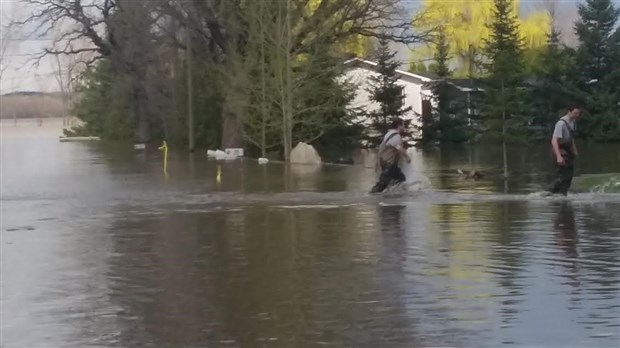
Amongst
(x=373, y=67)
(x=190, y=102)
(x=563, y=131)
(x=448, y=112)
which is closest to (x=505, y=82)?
(x=448, y=112)

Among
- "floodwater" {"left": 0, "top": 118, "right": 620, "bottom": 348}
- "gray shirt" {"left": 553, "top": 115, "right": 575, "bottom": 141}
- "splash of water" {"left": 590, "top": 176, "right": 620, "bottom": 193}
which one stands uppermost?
"gray shirt" {"left": 553, "top": 115, "right": 575, "bottom": 141}

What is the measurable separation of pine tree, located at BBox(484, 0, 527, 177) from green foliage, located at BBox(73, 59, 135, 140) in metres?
19.7

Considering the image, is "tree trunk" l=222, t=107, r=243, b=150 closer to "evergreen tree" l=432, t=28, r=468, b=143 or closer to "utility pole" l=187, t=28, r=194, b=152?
"utility pole" l=187, t=28, r=194, b=152

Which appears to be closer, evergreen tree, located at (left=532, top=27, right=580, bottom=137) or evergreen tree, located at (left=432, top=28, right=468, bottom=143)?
evergreen tree, located at (left=532, top=27, right=580, bottom=137)

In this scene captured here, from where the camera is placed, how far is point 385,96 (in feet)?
166

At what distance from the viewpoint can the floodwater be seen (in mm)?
8477

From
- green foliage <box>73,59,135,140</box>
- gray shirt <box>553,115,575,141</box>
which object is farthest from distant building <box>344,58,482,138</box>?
gray shirt <box>553,115,575,141</box>

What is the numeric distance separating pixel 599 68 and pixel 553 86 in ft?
7.33

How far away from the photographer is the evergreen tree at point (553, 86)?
171 ft

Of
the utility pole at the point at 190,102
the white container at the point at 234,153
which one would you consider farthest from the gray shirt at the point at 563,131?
the utility pole at the point at 190,102

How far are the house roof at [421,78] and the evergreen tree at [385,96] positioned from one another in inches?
21.5

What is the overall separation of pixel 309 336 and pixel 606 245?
557 cm

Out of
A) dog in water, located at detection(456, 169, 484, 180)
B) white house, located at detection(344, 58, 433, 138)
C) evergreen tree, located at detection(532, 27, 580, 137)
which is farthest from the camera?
evergreen tree, located at detection(532, 27, 580, 137)

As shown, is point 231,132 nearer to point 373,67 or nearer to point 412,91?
Answer: point 373,67
